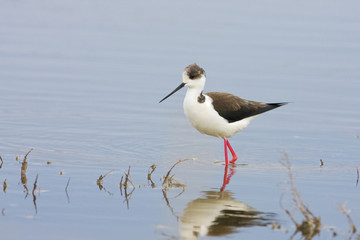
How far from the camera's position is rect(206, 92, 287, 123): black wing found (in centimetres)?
1007

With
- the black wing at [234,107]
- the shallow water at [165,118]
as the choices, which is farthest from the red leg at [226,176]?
the black wing at [234,107]

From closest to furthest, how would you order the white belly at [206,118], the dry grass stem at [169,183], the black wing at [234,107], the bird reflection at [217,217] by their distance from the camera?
the bird reflection at [217,217]
the dry grass stem at [169,183]
the white belly at [206,118]
the black wing at [234,107]

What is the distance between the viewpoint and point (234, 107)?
33.4ft

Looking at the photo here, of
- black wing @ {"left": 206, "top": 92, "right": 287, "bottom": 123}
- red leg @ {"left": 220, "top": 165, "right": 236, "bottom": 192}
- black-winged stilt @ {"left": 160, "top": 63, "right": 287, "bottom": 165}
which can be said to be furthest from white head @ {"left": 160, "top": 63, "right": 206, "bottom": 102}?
red leg @ {"left": 220, "top": 165, "right": 236, "bottom": 192}

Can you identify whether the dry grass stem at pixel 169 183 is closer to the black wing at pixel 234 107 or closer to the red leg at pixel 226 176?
the red leg at pixel 226 176

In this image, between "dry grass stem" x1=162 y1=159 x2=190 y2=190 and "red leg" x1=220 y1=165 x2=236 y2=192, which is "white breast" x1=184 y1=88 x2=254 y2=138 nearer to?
"red leg" x1=220 y1=165 x2=236 y2=192

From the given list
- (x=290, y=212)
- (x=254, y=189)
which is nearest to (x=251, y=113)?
(x=254, y=189)

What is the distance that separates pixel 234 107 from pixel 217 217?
333 cm

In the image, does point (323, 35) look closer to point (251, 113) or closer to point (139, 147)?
point (251, 113)

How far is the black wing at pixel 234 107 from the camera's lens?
396 inches

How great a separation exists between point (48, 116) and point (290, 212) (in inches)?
186

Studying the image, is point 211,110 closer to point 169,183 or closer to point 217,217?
point 169,183

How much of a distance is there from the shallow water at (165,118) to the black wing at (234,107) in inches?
15.0

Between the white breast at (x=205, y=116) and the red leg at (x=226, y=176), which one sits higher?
the white breast at (x=205, y=116)
